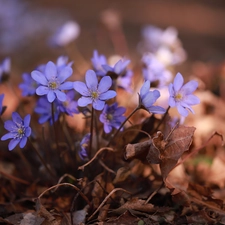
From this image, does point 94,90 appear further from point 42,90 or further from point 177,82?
point 177,82

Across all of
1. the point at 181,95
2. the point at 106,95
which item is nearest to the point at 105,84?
the point at 106,95

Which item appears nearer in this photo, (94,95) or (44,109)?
(94,95)

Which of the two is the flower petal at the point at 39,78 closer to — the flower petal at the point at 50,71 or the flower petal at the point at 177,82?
the flower petal at the point at 50,71

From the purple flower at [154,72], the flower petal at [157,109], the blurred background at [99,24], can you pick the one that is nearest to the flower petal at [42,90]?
the flower petal at [157,109]

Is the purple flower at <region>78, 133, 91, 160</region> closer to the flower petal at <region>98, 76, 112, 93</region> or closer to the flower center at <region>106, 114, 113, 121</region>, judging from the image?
the flower center at <region>106, 114, 113, 121</region>

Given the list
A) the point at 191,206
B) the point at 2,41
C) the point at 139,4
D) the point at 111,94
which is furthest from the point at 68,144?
the point at 139,4

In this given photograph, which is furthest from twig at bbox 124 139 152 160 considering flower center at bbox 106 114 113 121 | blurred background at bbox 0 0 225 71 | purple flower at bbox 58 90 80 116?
blurred background at bbox 0 0 225 71

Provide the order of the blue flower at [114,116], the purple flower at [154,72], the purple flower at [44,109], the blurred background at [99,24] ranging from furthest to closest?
the blurred background at [99,24] → the purple flower at [154,72] → the purple flower at [44,109] → the blue flower at [114,116]
